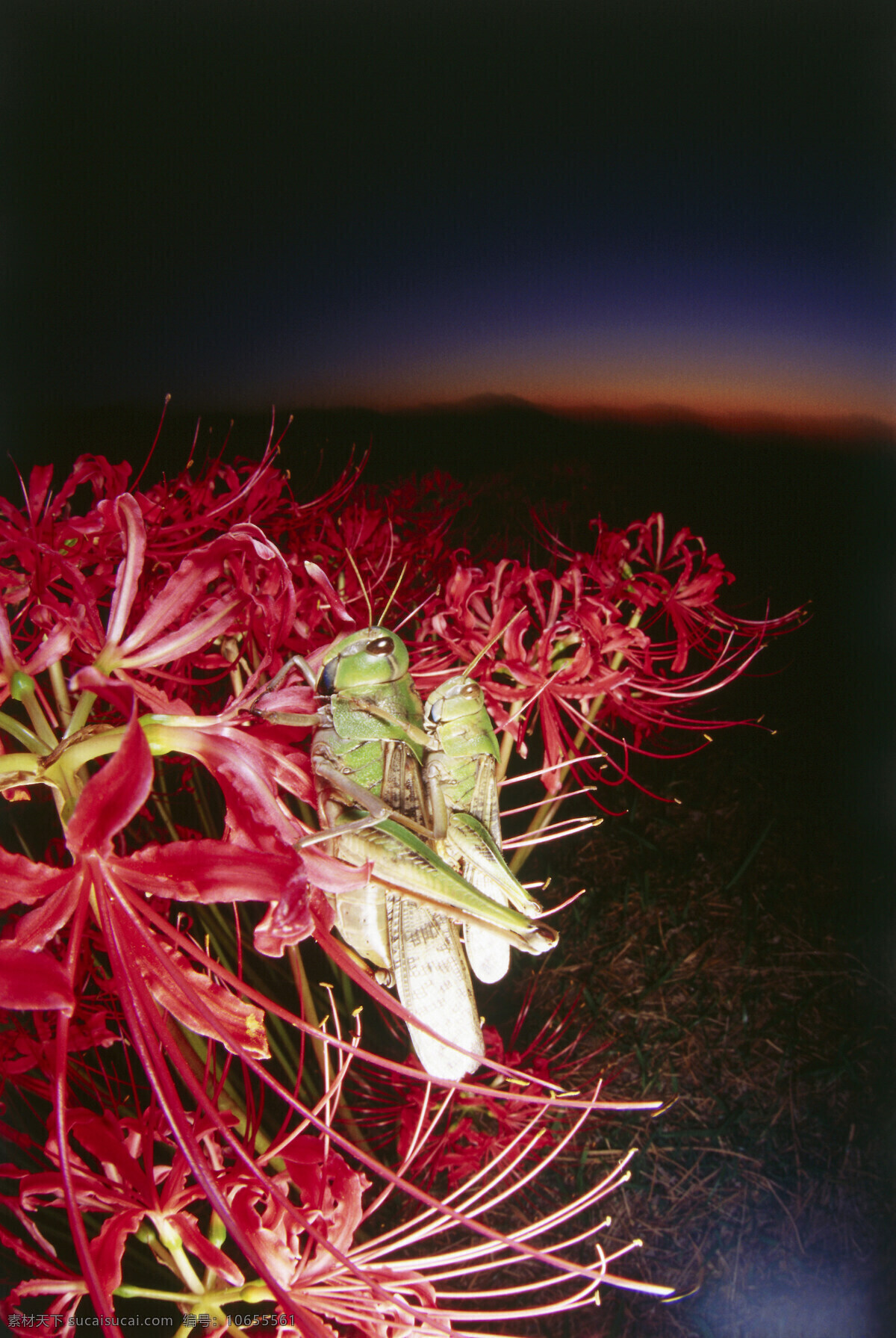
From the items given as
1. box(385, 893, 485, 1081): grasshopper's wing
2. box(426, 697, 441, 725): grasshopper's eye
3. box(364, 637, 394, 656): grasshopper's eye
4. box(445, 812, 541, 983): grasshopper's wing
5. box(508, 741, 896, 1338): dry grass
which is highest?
box(364, 637, 394, 656): grasshopper's eye

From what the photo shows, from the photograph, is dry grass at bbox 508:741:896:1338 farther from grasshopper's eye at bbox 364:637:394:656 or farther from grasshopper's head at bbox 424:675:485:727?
grasshopper's eye at bbox 364:637:394:656

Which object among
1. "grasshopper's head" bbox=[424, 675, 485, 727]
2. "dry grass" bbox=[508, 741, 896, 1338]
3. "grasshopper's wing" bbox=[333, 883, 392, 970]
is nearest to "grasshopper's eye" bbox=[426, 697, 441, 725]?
"grasshopper's head" bbox=[424, 675, 485, 727]

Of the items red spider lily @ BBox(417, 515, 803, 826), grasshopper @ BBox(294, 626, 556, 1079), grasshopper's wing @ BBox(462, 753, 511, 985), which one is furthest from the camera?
red spider lily @ BBox(417, 515, 803, 826)

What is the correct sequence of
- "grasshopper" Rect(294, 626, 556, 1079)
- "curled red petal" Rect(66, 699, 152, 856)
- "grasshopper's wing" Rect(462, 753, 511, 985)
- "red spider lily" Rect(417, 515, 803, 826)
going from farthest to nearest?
"red spider lily" Rect(417, 515, 803, 826) → "grasshopper's wing" Rect(462, 753, 511, 985) → "grasshopper" Rect(294, 626, 556, 1079) → "curled red petal" Rect(66, 699, 152, 856)

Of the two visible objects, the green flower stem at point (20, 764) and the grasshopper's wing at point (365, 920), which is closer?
the green flower stem at point (20, 764)

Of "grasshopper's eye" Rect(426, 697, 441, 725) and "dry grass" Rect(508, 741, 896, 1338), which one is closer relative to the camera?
"grasshopper's eye" Rect(426, 697, 441, 725)

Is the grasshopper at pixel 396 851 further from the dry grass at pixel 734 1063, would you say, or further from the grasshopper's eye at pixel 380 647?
the dry grass at pixel 734 1063

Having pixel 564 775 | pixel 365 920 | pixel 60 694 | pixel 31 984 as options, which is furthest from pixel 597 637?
pixel 31 984

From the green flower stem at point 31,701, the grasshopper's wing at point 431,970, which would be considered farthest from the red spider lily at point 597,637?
the green flower stem at point 31,701
